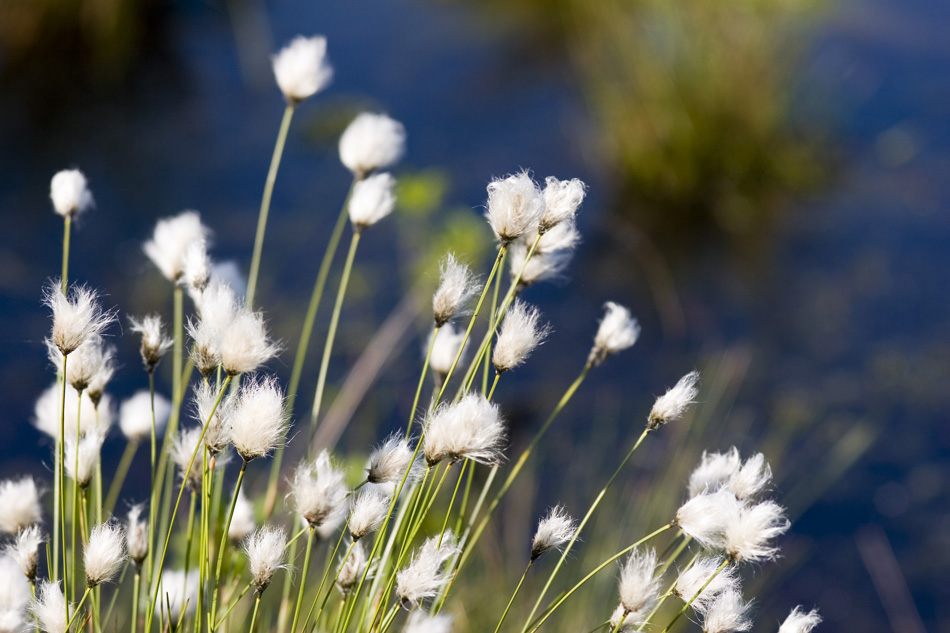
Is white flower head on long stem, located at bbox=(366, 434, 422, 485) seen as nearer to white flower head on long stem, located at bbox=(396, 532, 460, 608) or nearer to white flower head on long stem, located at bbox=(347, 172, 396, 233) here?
white flower head on long stem, located at bbox=(396, 532, 460, 608)

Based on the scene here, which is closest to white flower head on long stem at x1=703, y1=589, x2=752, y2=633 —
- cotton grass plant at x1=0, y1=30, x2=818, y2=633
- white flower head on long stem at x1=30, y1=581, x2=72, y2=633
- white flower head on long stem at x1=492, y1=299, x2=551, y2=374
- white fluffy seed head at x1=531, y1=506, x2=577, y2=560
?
cotton grass plant at x1=0, y1=30, x2=818, y2=633

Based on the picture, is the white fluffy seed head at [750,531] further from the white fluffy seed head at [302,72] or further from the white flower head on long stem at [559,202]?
the white fluffy seed head at [302,72]

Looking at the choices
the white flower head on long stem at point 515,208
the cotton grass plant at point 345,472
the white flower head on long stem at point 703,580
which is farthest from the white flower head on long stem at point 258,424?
the white flower head on long stem at point 703,580

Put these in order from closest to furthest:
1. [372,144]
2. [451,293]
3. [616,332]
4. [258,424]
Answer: [258,424] → [451,293] → [616,332] → [372,144]

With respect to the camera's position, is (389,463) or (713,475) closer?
(389,463)

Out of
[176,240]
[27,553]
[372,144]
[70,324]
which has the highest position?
[372,144]

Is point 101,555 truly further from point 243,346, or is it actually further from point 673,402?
point 673,402

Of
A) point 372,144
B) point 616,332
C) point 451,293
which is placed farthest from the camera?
point 372,144

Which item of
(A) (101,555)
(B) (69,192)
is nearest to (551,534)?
(A) (101,555)
